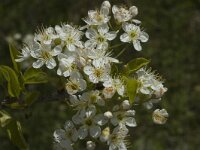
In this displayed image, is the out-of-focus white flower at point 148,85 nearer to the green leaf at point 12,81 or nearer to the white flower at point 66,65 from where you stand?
the white flower at point 66,65

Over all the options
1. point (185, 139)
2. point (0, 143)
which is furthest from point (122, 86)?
point (185, 139)

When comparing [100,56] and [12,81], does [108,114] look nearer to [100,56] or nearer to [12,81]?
[100,56]

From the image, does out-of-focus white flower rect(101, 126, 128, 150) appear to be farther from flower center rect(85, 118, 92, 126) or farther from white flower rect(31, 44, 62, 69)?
white flower rect(31, 44, 62, 69)

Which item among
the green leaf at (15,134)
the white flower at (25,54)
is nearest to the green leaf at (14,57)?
the white flower at (25,54)

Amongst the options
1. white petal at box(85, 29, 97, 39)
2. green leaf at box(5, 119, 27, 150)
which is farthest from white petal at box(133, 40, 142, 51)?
green leaf at box(5, 119, 27, 150)

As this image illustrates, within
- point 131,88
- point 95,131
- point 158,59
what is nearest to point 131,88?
point 131,88
